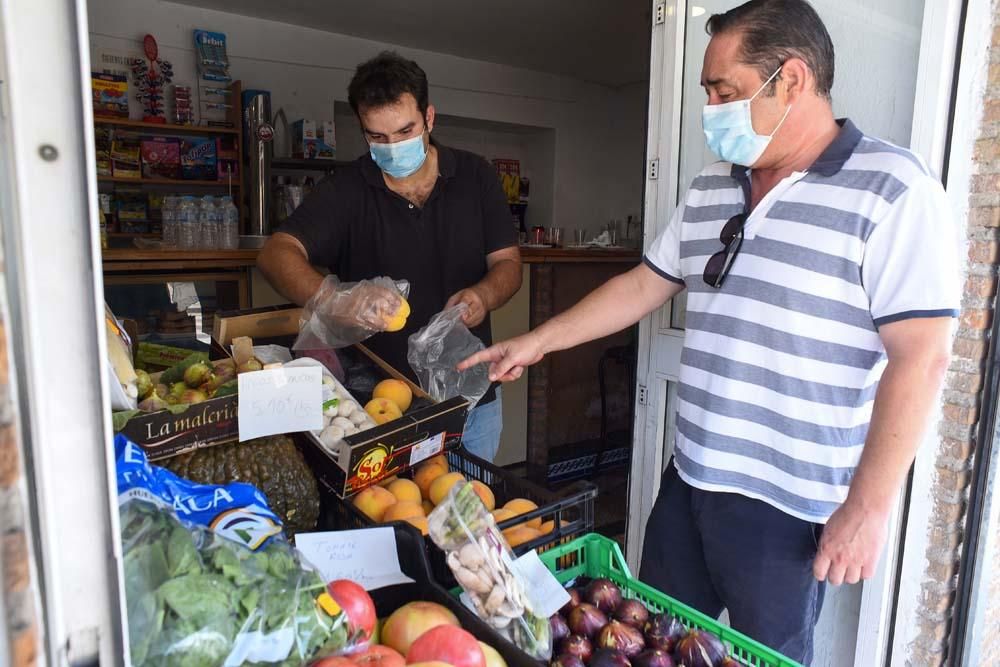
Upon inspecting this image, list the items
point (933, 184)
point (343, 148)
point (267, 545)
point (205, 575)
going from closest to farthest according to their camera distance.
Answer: point (205, 575)
point (267, 545)
point (933, 184)
point (343, 148)

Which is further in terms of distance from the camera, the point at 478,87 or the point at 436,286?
the point at 478,87

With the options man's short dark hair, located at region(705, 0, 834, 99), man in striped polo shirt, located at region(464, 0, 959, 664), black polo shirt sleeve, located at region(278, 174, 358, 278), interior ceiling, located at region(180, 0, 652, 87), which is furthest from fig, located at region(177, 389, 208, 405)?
interior ceiling, located at region(180, 0, 652, 87)

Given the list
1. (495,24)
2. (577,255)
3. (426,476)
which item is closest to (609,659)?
(426,476)

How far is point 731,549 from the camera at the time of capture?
143 cm

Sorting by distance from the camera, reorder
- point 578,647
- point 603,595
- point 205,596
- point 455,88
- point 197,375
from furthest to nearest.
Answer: point 455,88, point 197,375, point 603,595, point 578,647, point 205,596

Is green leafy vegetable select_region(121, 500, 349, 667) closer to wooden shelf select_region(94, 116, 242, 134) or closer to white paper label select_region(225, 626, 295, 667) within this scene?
white paper label select_region(225, 626, 295, 667)

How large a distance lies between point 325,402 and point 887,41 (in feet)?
5.07

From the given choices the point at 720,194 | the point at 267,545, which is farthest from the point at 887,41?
the point at 267,545

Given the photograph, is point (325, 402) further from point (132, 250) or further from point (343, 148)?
point (343, 148)

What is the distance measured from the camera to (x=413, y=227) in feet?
6.52

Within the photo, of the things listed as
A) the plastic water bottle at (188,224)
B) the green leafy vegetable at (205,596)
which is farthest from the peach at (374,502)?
the plastic water bottle at (188,224)

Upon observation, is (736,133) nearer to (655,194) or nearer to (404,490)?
(655,194)

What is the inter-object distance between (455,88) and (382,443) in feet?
19.0

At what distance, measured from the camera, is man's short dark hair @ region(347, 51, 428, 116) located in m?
1.81
